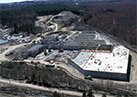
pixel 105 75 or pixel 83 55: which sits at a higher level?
pixel 83 55

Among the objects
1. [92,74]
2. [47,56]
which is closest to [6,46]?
[47,56]

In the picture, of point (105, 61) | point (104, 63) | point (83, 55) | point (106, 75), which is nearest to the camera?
point (106, 75)

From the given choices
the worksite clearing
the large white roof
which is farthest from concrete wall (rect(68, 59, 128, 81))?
the large white roof

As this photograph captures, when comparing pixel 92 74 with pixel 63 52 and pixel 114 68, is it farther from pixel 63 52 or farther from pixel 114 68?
pixel 63 52

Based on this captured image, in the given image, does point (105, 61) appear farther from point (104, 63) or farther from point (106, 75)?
point (106, 75)

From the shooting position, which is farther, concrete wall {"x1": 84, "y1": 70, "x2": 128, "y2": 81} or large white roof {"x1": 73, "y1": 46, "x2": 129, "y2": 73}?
large white roof {"x1": 73, "y1": 46, "x2": 129, "y2": 73}

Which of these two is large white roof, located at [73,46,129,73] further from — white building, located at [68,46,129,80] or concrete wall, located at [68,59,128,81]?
concrete wall, located at [68,59,128,81]

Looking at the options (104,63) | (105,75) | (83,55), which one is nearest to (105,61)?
(104,63)

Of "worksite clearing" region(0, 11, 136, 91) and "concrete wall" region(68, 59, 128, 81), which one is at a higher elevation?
"worksite clearing" region(0, 11, 136, 91)

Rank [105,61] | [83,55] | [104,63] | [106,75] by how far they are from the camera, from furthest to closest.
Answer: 1. [83,55]
2. [105,61]
3. [104,63]
4. [106,75]
